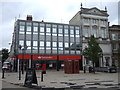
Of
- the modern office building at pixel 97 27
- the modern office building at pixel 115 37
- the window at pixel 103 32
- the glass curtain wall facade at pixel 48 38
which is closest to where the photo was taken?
the glass curtain wall facade at pixel 48 38

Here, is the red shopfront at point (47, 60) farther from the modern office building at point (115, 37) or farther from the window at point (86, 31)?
the modern office building at point (115, 37)

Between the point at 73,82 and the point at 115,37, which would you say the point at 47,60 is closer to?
the point at 115,37

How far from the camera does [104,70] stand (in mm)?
34938

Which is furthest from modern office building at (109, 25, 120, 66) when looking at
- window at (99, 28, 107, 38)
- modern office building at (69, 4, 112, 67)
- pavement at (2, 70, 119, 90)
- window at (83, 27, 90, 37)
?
pavement at (2, 70, 119, 90)

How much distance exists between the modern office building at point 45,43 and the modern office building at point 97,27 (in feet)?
6.44

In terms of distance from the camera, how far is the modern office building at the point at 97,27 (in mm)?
46094

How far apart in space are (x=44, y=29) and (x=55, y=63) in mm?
9595

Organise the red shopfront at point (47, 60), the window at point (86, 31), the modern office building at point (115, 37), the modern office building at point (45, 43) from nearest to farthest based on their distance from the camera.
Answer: the modern office building at point (45, 43) < the red shopfront at point (47, 60) < the window at point (86, 31) < the modern office building at point (115, 37)

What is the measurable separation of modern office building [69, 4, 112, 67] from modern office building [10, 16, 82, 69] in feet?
6.44

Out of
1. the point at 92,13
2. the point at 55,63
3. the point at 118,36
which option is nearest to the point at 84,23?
the point at 92,13

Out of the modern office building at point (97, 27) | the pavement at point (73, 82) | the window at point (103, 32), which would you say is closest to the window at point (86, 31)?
the modern office building at point (97, 27)

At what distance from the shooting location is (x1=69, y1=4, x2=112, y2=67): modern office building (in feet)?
151

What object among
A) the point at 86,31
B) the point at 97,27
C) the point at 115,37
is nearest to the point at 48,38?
the point at 86,31

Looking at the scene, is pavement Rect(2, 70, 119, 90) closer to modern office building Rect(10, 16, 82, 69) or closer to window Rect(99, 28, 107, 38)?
modern office building Rect(10, 16, 82, 69)
